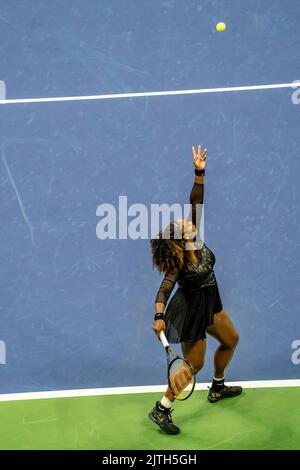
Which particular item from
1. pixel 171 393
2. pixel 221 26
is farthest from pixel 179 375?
pixel 221 26

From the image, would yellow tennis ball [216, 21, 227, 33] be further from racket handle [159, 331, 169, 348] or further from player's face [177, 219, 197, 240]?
racket handle [159, 331, 169, 348]

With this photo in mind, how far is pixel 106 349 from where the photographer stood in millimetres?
6156

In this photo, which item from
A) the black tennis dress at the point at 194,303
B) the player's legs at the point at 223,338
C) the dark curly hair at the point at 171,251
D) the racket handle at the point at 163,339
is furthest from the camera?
the player's legs at the point at 223,338

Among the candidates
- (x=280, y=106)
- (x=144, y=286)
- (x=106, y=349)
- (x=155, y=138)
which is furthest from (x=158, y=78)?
(x=106, y=349)

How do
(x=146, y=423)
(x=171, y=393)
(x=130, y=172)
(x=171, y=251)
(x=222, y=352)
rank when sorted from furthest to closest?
1. (x=130, y=172)
2. (x=222, y=352)
3. (x=146, y=423)
4. (x=171, y=393)
5. (x=171, y=251)

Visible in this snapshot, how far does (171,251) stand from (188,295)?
0.49 metres

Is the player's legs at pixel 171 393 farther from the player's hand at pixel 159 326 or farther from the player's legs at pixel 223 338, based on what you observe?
the player's hand at pixel 159 326

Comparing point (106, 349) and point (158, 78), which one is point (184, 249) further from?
point (158, 78)

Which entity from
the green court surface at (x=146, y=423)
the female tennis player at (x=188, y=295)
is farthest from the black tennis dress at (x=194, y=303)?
the green court surface at (x=146, y=423)

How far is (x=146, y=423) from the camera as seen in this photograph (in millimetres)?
5344

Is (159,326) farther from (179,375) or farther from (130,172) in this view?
(130,172)

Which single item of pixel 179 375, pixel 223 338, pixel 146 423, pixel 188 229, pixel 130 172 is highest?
pixel 130 172

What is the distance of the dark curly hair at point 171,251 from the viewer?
495 centimetres

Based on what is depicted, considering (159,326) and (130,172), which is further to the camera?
(130,172)
